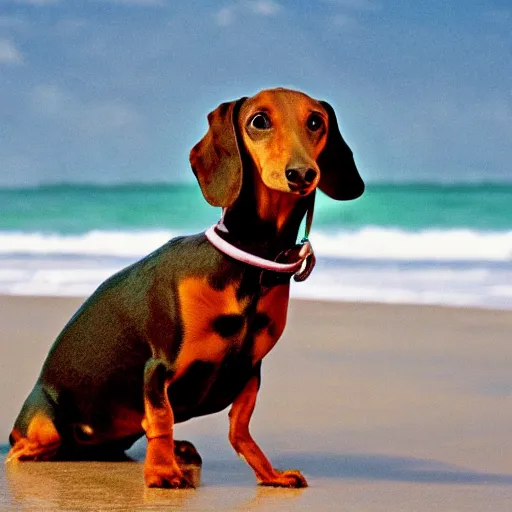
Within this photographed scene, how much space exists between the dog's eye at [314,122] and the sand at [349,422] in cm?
88

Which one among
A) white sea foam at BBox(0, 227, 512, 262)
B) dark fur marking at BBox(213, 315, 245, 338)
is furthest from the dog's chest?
white sea foam at BBox(0, 227, 512, 262)

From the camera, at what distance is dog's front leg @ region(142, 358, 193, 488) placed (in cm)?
330

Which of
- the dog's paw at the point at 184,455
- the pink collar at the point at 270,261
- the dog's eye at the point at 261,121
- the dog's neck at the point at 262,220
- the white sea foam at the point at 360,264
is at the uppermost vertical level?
the dog's eye at the point at 261,121

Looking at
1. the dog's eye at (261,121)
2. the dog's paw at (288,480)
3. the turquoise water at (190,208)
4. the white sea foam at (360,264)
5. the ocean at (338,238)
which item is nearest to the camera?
Result: the dog's eye at (261,121)

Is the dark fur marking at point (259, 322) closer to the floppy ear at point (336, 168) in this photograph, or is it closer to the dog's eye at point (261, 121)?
the floppy ear at point (336, 168)

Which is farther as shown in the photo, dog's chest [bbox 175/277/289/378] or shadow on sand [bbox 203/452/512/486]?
shadow on sand [bbox 203/452/512/486]

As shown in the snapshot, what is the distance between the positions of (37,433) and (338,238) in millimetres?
8321

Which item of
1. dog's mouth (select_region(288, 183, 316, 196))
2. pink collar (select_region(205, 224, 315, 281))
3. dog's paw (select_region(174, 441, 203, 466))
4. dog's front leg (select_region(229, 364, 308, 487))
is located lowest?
dog's paw (select_region(174, 441, 203, 466))

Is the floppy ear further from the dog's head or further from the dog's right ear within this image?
the dog's right ear

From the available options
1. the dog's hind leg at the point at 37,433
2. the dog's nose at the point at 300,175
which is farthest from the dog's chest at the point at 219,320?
the dog's hind leg at the point at 37,433

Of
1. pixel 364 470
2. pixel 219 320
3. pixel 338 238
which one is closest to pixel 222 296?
pixel 219 320

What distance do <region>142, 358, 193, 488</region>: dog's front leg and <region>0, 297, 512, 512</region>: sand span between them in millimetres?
70

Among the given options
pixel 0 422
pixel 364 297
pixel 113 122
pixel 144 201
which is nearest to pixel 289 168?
pixel 0 422

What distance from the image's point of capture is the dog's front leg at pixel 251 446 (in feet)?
11.3
